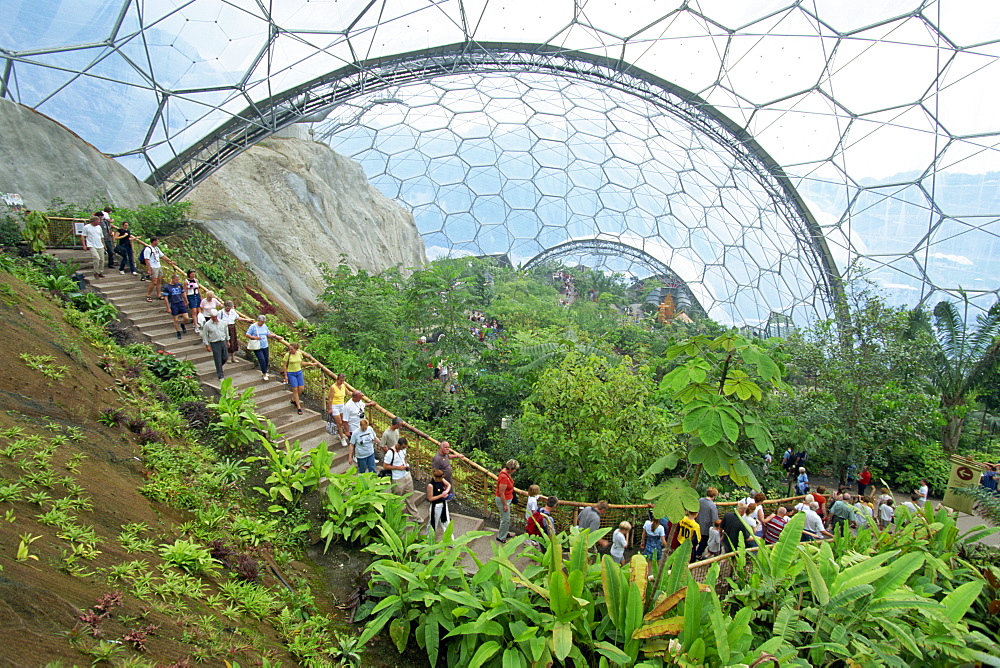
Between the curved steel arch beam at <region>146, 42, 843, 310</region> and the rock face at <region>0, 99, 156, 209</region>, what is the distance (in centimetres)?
298

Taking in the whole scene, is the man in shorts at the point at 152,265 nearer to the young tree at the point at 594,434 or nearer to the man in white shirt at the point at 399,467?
the man in white shirt at the point at 399,467

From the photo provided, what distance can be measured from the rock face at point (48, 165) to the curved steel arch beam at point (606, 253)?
111 feet

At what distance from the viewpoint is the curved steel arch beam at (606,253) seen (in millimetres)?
46219

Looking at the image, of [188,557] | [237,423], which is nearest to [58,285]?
[237,423]

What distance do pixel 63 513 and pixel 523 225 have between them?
149ft

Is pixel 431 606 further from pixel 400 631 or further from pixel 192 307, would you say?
pixel 192 307

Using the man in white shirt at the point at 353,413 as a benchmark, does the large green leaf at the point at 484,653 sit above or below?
below

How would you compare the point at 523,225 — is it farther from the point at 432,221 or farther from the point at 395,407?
the point at 395,407

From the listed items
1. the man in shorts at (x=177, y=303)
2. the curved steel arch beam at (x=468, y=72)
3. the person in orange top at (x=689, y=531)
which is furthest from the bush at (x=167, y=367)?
the curved steel arch beam at (x=468, y=72)

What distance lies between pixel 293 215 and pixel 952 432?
27666 millimetres

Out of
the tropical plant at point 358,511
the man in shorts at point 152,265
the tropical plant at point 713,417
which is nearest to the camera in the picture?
the tropical plant at point 713,417

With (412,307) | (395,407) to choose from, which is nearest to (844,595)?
(395,407)

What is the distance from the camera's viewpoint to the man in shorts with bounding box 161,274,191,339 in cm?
1071

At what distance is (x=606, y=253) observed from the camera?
51.7 m
